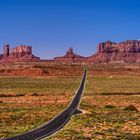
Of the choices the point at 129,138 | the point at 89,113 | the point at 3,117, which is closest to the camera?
the point at 129,138

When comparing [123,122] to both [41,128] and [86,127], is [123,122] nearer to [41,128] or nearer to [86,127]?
[86,127]

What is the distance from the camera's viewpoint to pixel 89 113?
40.1 metres

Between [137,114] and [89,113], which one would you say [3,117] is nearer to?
[89,113]

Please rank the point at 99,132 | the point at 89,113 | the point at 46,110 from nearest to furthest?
1. the point at 99,132
2. the point at 89,113
3. the point at 46,110

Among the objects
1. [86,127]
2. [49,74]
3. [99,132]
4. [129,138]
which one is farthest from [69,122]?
[49,74]

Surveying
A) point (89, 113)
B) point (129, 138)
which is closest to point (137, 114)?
point (89, 113)

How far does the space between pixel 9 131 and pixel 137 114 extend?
14924 mm

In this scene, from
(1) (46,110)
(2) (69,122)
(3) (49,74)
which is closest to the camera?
(2) (69,122)

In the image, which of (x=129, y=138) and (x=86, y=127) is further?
(x=86, y=127)

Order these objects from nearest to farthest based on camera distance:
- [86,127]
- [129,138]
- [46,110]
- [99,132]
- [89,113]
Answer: [129,138] < [99,132] < [86,127] < [89,113] < [46,110]

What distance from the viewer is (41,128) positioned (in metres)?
30.2

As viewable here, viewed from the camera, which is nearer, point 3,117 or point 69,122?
point 69,122

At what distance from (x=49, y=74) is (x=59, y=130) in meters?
123

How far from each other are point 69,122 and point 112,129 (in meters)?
4.85
